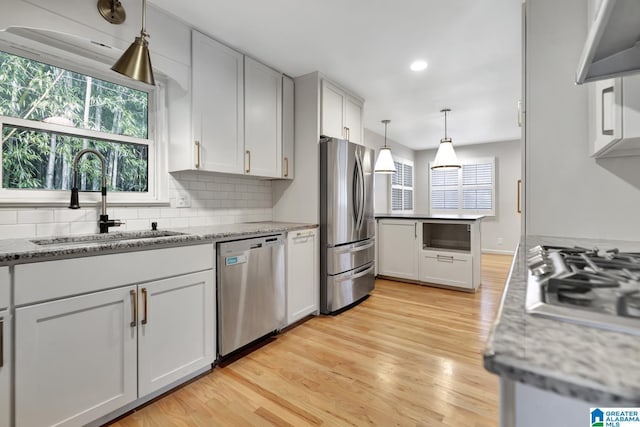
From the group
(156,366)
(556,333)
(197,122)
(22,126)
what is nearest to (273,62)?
(197,122)

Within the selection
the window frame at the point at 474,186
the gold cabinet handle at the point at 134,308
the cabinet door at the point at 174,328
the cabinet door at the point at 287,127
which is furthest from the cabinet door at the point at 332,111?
the window frame at the point at 474,186

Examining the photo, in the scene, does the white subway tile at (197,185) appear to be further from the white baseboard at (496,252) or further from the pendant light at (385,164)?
the white baseboard at (496,252)

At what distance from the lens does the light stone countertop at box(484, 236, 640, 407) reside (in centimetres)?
32

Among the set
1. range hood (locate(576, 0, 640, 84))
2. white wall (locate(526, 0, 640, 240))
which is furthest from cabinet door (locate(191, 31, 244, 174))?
range hood (locate(576, 0, 640, 84))

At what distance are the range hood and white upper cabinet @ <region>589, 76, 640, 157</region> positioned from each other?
0.13 meters

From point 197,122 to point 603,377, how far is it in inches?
96.8

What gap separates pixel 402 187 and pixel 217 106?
197 inches

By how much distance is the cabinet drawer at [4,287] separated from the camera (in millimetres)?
1152

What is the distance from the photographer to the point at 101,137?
6.60 feet

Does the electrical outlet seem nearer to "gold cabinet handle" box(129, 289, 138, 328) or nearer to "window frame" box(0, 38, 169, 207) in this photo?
"window frame" box(0, 38, 169, 207)

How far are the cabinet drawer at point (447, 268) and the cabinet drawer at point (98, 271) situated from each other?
9.84 feet

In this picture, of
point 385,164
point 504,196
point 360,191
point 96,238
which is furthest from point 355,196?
point 504,196

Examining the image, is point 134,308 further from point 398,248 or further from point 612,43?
point 398,248

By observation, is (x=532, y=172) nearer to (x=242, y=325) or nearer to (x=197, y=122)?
(x=242, y=325)
